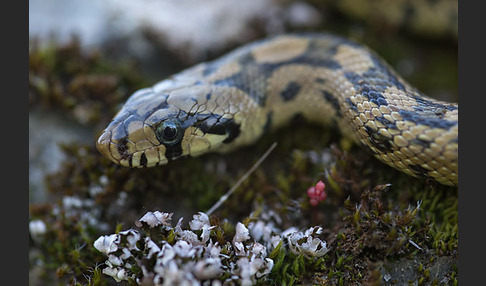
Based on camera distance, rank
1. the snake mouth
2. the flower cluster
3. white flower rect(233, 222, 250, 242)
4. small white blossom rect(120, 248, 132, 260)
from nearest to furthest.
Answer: the flower cluster, small white blossom rect(120, 248, 132, 260), white flower rect(233, 222, 250, 242), the snake mouth

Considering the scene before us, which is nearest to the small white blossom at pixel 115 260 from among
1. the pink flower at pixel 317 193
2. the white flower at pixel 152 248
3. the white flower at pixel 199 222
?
the white flower at pixel 152 248

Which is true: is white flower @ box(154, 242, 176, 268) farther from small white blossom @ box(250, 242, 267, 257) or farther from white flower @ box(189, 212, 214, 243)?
small white blossom @ box(250, 242, 267, 257)

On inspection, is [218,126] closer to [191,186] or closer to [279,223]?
[191,186]

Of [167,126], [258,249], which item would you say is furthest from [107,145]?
[258,249]

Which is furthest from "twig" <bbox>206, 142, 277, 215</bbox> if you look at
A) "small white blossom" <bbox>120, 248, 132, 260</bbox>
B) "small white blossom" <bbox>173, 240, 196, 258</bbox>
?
"small white blossom" <bbox>120, 248, 132, 260</bbox>

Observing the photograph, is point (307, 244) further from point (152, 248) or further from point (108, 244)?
point (108, 244)

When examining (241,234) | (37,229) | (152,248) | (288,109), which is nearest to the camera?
(152,248)

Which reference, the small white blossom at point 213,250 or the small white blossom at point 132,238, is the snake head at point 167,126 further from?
the small white blossom at point 213,250
